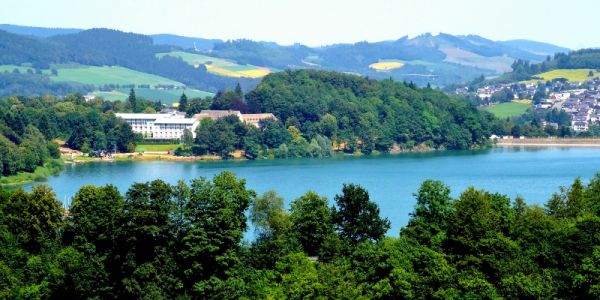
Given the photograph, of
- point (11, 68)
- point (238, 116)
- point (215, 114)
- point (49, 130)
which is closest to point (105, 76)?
point (11, 68)

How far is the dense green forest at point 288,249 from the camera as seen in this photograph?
48.2ft

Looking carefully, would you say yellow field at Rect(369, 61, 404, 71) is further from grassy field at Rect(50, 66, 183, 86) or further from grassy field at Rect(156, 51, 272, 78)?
grassy field at Rect(50, 66, 183, 86)

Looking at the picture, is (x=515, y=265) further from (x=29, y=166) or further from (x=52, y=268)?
(x=29, y=166)

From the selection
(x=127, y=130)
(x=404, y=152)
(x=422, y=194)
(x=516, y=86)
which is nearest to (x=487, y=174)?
(x=404, y=152)

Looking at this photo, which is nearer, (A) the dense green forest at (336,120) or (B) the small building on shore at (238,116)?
(A) the dense green forest at (336,120)

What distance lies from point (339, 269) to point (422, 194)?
3307mm

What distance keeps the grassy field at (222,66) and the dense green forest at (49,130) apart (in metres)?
66.1

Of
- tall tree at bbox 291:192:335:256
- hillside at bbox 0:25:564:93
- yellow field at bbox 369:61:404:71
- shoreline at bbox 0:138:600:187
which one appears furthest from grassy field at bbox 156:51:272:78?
tall tree at bbox 291:192:335:256

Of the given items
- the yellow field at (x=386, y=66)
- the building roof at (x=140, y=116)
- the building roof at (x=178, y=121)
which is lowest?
the building roof at (x=178, y=121)

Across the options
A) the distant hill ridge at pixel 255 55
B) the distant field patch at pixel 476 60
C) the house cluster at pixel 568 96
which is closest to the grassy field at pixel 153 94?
the distant hill ridge at pixel 255 55

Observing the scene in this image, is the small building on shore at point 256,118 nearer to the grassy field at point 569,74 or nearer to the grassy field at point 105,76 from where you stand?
the grassy field at point 569,74

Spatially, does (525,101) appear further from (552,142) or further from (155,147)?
(155,147)

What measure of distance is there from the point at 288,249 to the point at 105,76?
316 feet

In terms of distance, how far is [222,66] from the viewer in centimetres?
13188
